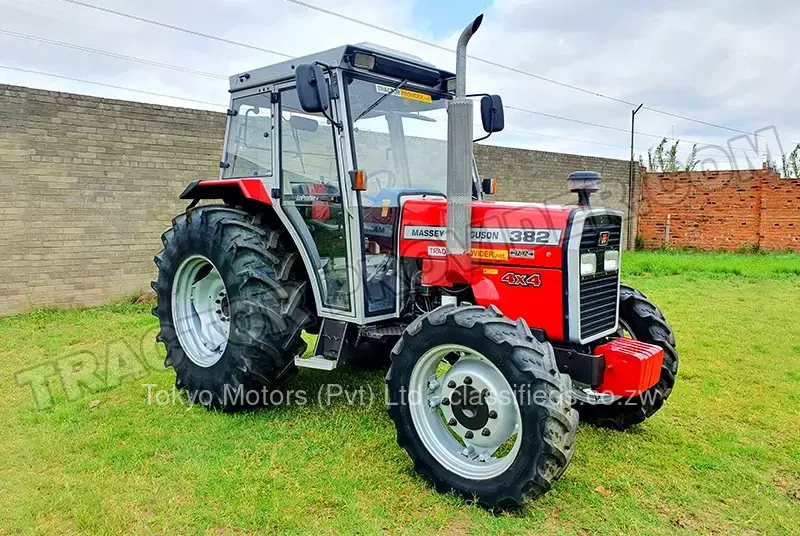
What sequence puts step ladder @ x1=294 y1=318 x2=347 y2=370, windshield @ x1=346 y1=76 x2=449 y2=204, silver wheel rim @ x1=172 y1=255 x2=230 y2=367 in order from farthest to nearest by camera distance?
silver wheel rim @ x1=172 y1=255 x2=230 y2=367
step ladder @ x1=294 y1=318 x2=347 y2=370
windshield @ x1=346 y1=76 x2=449 y2=204

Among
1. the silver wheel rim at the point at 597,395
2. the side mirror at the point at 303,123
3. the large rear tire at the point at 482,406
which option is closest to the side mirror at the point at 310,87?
the side mirror at the point at 303,123

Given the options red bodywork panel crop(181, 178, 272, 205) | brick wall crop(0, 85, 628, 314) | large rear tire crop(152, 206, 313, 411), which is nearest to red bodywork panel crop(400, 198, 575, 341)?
large rear tire crop(152, 206, 313, 411)

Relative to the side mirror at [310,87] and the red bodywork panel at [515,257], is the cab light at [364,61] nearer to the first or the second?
the side mirror at [310,87]

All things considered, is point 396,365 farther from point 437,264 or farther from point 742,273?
point 742,273

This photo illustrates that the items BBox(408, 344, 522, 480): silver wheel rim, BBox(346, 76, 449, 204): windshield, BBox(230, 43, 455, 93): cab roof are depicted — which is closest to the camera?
BBox(408, 344, 522, 480): silver wheel rim

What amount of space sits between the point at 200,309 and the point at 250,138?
1.39 meters

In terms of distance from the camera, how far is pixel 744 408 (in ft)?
13.3

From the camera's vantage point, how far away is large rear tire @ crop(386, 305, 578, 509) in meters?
2.57

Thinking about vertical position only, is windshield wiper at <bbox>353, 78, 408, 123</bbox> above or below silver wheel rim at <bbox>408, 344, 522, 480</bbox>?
above

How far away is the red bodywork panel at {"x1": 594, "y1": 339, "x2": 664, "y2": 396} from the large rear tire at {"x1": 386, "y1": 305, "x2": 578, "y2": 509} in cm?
50

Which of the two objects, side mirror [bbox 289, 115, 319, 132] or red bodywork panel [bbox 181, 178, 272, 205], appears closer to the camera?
side mirror [bbox 289, 115, 319, 132]

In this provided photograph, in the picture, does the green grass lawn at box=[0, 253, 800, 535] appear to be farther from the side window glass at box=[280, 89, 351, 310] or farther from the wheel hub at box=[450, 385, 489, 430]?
the side window glass at box=[280, 89, 351, 310]

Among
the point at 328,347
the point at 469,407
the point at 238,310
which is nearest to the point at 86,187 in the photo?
the point at 238,310

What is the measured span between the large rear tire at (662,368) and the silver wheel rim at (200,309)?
270cm
